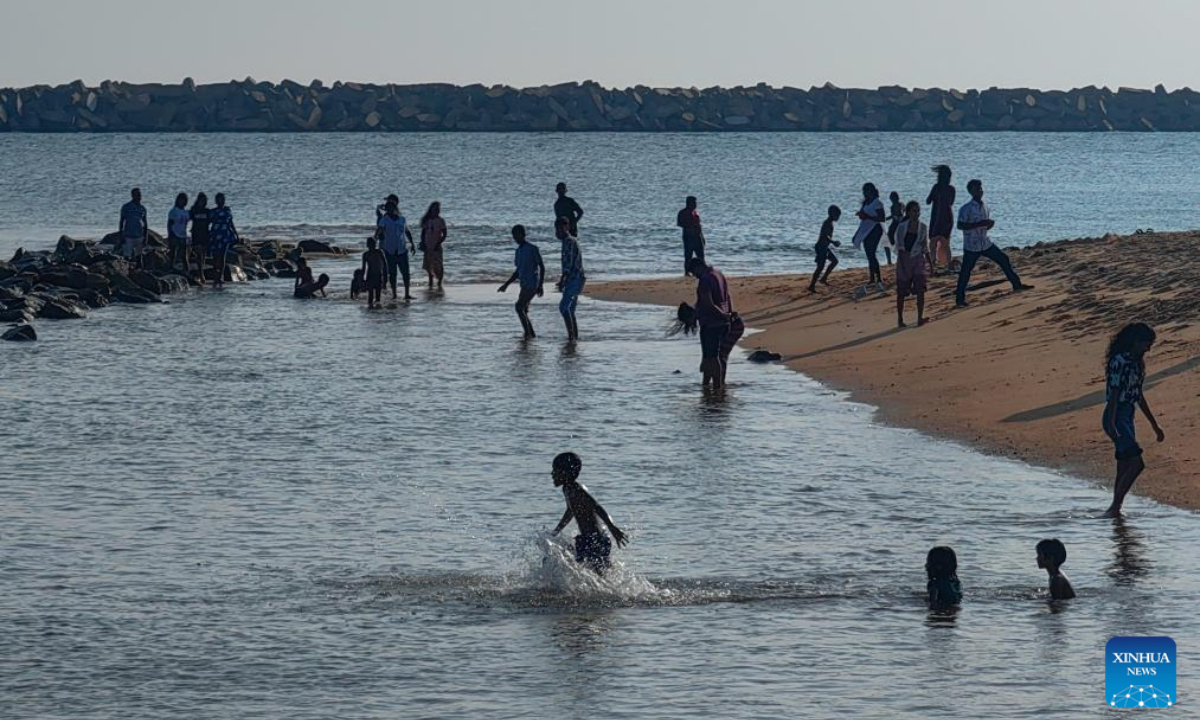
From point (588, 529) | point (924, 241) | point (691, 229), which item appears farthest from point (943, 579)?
point (691, 229)

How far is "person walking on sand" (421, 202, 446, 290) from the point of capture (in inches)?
1414

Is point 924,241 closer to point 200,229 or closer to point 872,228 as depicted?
point 872,228

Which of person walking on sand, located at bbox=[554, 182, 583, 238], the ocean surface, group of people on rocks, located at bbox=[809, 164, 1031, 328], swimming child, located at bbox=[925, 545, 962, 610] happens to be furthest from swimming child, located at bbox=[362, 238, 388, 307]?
swimming child, located at bbox=[925, 545, 962, 610]

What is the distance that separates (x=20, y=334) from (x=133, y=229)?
30.8 ft

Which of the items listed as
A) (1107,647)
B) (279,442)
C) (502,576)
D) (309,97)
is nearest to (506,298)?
(279,442)

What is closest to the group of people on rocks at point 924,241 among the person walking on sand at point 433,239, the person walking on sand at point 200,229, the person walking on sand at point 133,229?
the person walking on sand at point 433,239

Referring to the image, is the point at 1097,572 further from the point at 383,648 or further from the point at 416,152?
the point at 416,152

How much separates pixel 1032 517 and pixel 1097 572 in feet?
6.20

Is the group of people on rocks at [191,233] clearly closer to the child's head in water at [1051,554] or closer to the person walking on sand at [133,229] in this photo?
the person walking on sand at [133,229]

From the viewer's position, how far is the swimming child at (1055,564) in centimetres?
1255

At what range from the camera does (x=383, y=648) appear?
474 inches

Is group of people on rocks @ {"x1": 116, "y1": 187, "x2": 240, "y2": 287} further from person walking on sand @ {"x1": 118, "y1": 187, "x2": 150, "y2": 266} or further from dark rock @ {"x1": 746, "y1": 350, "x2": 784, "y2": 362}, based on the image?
dark rock @ {"x1": 746, "y1": 350, "x2": 784, "y2": 362}

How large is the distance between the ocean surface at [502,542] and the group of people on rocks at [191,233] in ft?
21.0

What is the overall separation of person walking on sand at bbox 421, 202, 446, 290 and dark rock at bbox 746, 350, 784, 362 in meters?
11.1
